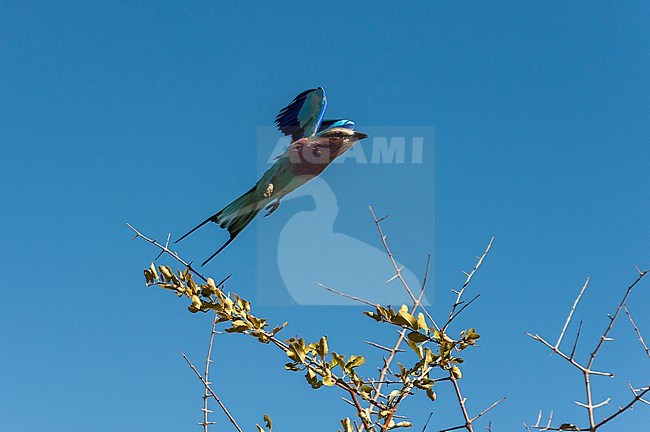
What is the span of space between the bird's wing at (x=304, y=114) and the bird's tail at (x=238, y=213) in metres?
0.37

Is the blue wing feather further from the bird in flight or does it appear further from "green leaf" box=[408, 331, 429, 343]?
"green leaf" box=[408, 331, 429, 343]

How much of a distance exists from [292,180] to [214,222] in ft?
0.98

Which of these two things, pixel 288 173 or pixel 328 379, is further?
pixel 288 173

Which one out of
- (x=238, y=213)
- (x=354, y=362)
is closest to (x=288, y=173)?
(x=238, y=213)

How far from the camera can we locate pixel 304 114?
8.31ft

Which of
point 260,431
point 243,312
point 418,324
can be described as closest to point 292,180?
point 243,312

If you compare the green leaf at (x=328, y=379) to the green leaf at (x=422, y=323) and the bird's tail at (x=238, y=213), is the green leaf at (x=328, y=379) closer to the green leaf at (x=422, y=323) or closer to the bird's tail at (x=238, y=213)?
the green leaf at (x=422, y=323)

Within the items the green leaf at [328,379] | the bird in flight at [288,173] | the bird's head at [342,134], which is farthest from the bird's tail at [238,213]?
the green leaf at [328,379]

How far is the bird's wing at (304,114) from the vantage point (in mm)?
2486

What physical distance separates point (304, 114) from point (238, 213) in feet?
1.67

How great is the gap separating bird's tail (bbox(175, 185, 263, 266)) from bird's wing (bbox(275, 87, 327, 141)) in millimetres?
368

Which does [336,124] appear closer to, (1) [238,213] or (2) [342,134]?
(2) [342,134]

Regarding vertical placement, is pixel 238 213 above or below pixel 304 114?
below

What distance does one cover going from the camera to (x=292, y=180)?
7.28ft
